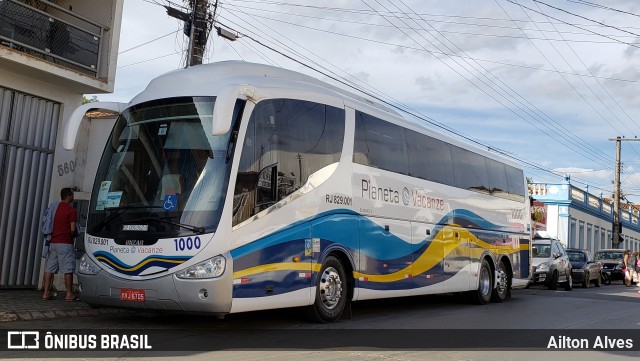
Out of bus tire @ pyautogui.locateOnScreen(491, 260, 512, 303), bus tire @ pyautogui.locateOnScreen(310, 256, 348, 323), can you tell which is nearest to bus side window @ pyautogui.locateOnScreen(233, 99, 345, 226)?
bus tire @ pyautogui.locateOnScreen(310, 256, 348, 323)

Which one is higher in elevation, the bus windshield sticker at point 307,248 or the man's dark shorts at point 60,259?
the bus windshield sticker at point 307,248

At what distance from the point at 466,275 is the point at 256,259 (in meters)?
7.64

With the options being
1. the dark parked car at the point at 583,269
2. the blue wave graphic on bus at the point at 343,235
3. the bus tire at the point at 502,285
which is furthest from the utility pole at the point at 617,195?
the blue wave graphic on bus at the point at 343,235

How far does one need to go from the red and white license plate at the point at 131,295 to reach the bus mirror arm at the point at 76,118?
2158 mm

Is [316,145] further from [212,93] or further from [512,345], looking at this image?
[512,345]

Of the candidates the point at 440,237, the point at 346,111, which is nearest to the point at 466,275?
the point at 440,237

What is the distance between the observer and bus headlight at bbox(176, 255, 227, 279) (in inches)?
333

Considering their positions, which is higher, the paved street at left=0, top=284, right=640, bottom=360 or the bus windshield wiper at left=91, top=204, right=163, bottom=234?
the bus windshield wiper at left=91, top=204, right=163, bottom=234

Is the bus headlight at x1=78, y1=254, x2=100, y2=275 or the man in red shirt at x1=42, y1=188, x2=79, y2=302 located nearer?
the bus headlight at x1=78, y1=254, x2=100, y2=275

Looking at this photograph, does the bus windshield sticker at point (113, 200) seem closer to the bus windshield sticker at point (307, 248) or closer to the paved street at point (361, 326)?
the paved street at point (361, 326)

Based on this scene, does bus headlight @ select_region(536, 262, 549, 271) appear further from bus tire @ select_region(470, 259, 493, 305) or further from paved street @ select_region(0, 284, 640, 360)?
paved street @ select_region(0, 284, 640, 360)

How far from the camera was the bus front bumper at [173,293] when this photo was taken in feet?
27.5

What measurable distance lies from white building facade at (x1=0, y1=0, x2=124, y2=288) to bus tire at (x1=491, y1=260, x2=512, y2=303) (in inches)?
386

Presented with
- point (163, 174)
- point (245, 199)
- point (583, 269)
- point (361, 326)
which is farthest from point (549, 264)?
point (163, 174)
